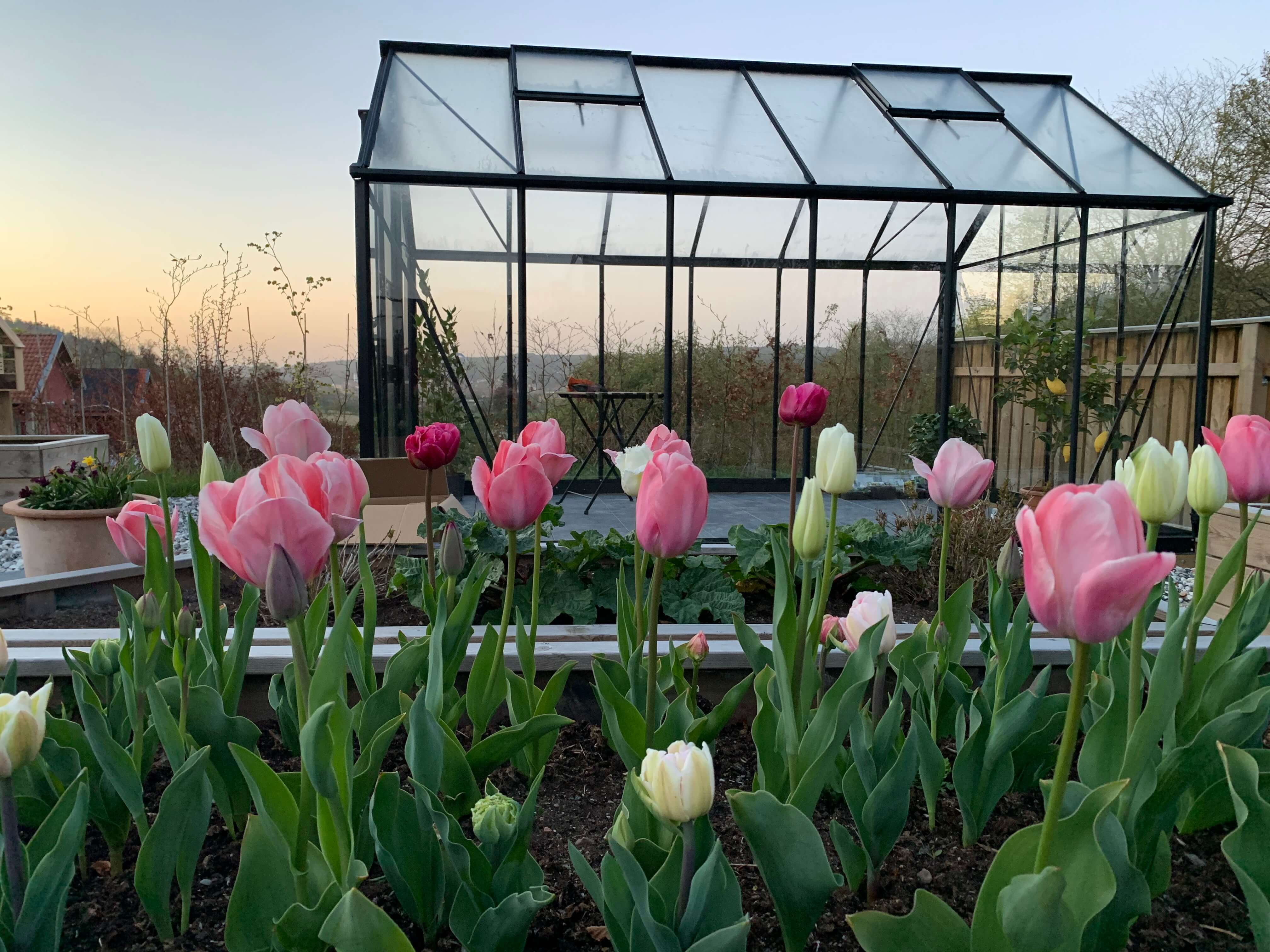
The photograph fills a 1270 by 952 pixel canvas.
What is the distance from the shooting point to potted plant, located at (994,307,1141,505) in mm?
5133

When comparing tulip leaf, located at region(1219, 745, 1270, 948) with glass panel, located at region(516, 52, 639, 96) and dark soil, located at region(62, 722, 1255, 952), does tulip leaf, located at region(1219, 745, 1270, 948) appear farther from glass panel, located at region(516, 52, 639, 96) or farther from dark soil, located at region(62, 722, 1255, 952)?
glass panel, located at region(516, 52, 639, 96)

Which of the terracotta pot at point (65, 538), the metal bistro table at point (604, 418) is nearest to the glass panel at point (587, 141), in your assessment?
the metal bistro table at point (604, 418)

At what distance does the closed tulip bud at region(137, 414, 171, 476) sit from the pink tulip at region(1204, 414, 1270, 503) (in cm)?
135

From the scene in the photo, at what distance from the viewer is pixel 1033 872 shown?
2.29ft

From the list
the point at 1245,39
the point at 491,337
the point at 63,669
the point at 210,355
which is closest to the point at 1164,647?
the point at 63,669

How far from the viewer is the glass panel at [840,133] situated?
4551mm

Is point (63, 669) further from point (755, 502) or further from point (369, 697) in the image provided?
point (755, 502)

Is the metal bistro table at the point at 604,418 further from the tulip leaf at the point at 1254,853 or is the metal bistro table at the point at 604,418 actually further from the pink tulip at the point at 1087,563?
the pink tulip at the point at 1087,563

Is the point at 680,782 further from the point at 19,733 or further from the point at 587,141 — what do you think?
the point at 587,141

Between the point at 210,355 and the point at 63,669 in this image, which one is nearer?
the point at 63,669

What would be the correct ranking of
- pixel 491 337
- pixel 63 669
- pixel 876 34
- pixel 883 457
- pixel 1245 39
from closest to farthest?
1. pixel 63 669
2. pixel 491 337
3. pixel 883 457
4. pixel 876 34
5. pixel 1245 39

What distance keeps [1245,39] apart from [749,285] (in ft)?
27.6

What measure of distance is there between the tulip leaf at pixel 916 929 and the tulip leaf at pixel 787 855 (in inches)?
3.1

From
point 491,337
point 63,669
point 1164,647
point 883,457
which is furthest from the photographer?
point 883,457
